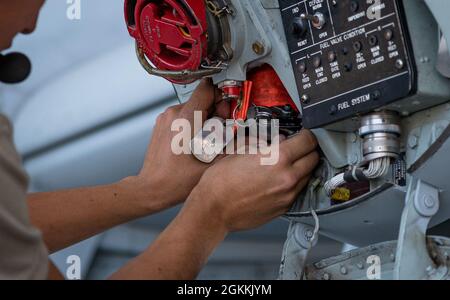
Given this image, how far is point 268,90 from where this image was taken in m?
1.94

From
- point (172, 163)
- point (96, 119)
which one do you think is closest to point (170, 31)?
point (172, 163)

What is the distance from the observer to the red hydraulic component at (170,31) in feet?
6.12

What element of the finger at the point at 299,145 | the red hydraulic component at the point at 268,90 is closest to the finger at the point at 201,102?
the red hydraulic component at the point at 268,90

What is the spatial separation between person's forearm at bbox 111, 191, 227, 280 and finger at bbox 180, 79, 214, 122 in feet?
0.84

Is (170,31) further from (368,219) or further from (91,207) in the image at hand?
(368,219)

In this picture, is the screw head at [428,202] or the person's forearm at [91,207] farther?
the person's forearm at [91,207]

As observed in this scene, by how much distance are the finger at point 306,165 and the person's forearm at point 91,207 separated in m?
0.37

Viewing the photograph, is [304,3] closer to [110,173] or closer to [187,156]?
[187,156]

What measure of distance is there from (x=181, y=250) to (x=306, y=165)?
15.1 inches

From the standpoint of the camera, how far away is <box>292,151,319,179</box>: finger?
1882mm

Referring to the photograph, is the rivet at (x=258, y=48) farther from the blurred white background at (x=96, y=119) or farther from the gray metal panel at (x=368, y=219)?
the blurred white background at (x=96, y=119)

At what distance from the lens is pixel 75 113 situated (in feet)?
10.8
